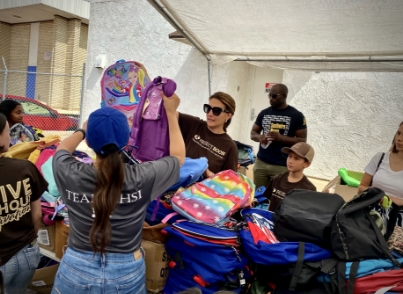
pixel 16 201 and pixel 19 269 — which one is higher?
pixel 16 201

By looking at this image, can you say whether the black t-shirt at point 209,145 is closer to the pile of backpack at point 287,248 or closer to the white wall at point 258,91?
the pile of backpack at point 287,248

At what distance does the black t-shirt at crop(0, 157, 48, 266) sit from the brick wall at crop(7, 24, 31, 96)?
17.4 metres

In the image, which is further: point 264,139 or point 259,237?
point 264,139

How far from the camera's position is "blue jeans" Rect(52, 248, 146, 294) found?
5.08ft

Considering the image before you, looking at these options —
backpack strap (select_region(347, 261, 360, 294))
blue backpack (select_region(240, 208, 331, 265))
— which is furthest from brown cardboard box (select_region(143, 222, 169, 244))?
backpack strap (select_region(347, 261, 360, 294))

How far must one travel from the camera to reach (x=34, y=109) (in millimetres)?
9141

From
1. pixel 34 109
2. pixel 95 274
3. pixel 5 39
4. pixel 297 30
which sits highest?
pixel 5 39

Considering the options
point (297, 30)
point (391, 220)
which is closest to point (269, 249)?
point (391, 220)

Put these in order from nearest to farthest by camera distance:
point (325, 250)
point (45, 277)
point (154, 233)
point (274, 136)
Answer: point (325, 250) → point (154, 233) → point (45, 277) → point (274, 136)

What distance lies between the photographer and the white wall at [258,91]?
7164 mm

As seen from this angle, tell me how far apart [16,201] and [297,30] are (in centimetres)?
333

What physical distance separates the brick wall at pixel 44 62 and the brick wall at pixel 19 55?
3.60 feet

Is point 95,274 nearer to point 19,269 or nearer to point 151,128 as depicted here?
point 19,269

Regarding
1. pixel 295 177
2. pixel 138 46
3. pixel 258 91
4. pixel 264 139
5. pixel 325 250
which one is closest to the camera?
pixel 325 250
